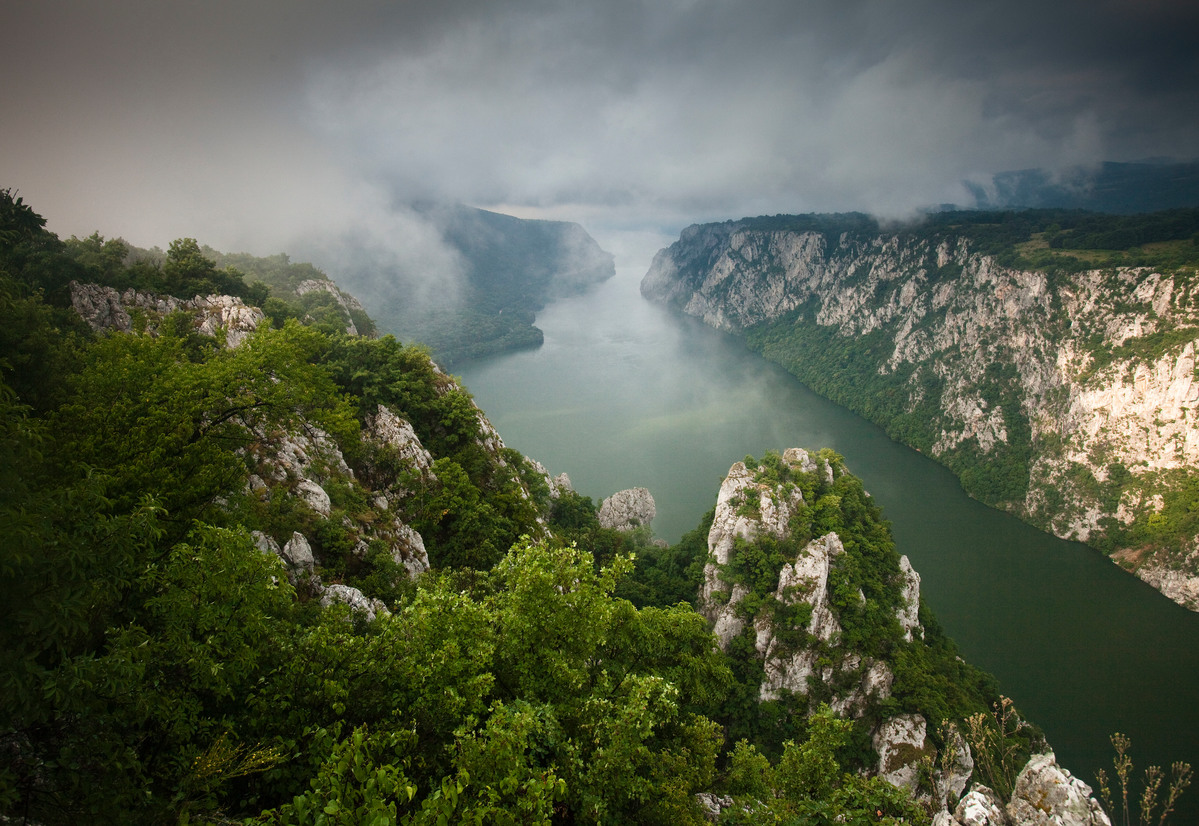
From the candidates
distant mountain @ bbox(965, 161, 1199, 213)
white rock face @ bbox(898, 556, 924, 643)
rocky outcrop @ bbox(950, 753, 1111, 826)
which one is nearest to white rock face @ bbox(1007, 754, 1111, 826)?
rocky outcrop @ bbox(950, 753, 1111, 826)

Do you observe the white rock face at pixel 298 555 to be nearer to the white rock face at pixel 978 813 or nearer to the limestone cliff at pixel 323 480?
the limestone cliff at pixel 323 480

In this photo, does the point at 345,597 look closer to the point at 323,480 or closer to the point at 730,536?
the point at 323,480

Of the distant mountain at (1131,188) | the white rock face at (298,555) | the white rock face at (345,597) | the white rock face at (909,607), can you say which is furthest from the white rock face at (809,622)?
the distant mountain at (1131,188)

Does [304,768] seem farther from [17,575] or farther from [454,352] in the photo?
[454,352]

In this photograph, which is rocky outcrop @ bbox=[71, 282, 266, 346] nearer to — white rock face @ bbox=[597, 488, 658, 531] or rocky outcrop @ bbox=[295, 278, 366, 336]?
rocky outcrop @ bbox=[295, 278, 366, 336]

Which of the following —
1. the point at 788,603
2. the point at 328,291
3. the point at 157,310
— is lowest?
the point at 157,310

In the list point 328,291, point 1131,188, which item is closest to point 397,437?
point 328,291

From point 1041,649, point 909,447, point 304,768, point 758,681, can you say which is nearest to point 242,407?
point 304,768
